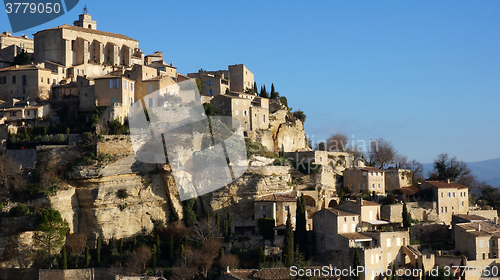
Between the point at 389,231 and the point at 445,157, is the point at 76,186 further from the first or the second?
the point at 445,157

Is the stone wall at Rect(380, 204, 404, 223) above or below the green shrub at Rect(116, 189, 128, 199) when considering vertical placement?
below

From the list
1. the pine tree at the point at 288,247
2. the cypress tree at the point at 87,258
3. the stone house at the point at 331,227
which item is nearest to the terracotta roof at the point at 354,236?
the stone house at the point at 331,227

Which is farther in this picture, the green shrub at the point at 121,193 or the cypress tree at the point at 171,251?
the green shrub at the point at 121,193

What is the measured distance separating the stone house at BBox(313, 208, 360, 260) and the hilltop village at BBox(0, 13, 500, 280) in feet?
0.38

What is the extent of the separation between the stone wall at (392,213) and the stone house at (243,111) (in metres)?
16.5

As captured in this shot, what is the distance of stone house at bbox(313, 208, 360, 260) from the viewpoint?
44.5 metres

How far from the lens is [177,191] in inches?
1980

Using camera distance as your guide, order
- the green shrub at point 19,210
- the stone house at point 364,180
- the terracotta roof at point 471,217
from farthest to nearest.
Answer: the stone house at point 364,180
the terracotta roof at point 471,217
the green shrub at point 19,210

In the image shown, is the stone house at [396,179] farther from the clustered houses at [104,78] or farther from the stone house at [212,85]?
the stone house at [212,85]

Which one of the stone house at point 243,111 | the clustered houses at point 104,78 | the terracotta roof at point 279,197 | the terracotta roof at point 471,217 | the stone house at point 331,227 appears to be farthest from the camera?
the stone house at point 243,111

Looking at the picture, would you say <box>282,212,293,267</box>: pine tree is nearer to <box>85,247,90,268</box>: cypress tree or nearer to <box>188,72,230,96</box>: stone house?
<box>85,247,90,268</box>: cypress tree

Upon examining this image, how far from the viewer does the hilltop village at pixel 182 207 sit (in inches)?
1759

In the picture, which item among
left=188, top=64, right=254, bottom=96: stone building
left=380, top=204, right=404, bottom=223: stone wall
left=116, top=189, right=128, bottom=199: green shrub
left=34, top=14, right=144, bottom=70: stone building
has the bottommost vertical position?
left=380, top=204, right=404, bottom=223: stone wall

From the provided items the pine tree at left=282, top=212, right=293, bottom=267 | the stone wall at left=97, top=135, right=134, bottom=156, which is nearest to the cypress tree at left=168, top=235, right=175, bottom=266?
the pine tree at left=282, top=212, right=293, bottom=267
